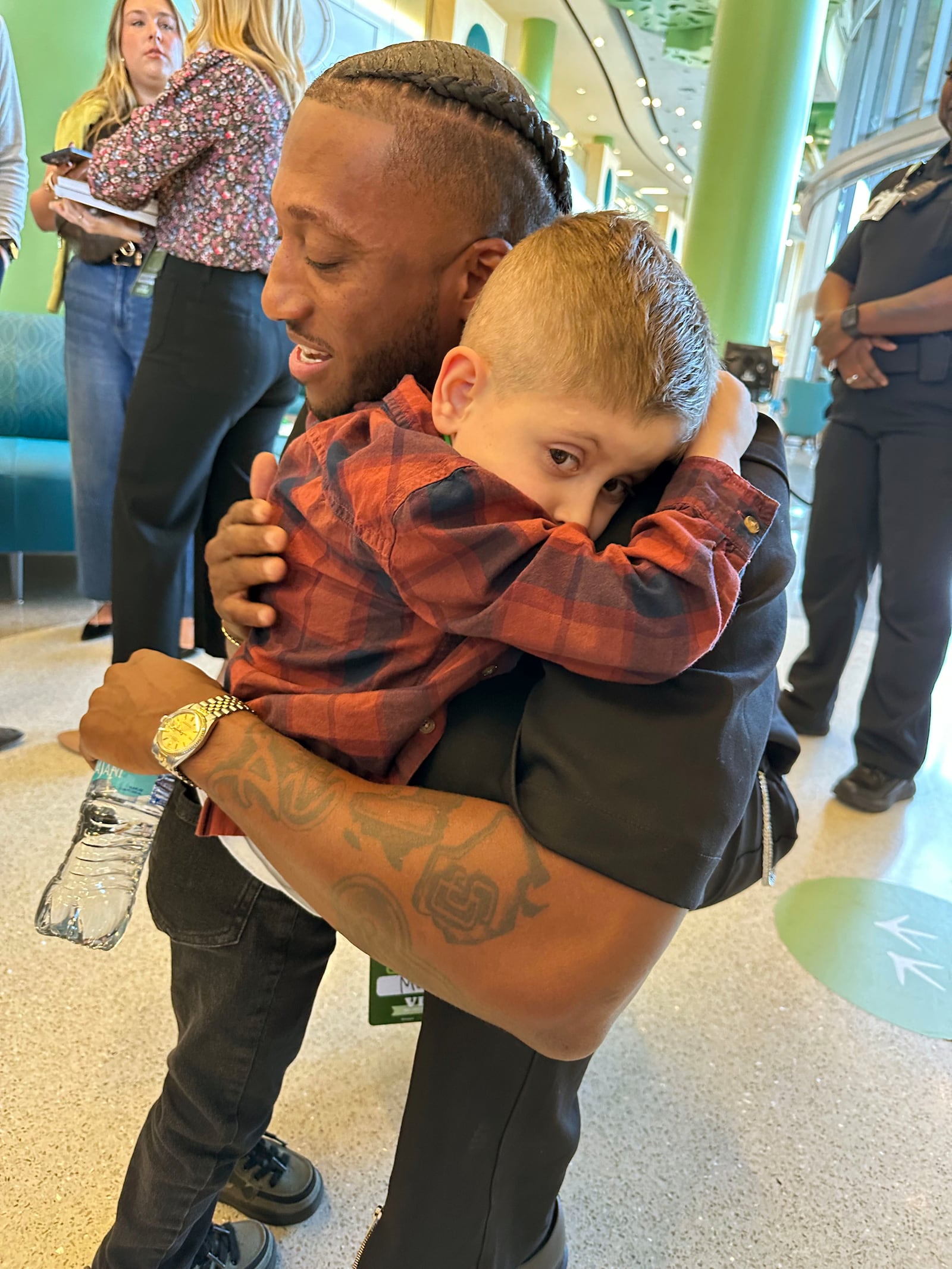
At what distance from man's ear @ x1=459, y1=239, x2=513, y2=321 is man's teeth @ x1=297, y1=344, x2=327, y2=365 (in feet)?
0.46

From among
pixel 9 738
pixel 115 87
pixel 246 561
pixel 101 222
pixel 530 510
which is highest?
pixel 115 87

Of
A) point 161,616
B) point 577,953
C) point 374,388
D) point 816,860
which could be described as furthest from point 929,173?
point 577,953

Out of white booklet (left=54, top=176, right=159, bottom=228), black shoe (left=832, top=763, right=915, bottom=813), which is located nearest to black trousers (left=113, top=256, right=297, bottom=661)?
white booklet (left=54, top=176, right=159, bottom=228)

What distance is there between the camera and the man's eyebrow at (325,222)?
0.79 m

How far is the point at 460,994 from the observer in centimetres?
64

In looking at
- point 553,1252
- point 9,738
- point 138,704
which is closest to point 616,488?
point 138,704

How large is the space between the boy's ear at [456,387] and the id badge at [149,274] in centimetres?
140

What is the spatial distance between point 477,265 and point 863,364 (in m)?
1.81

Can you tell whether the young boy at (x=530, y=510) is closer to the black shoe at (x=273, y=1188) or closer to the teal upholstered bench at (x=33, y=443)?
the black shoe at (x=273, y=1188)

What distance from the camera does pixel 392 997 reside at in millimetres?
969

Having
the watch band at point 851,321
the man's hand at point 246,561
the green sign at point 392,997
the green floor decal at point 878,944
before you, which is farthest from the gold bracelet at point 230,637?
the watch band at point 851,321

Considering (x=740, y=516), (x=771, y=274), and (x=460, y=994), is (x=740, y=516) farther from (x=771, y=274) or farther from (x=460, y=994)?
(x=771, y=274)

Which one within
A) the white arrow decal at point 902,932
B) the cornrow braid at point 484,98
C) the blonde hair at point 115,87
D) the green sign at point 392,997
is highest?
the blonde hair at point 115,87

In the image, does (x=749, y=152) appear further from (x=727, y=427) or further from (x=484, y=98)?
(x=727, y=427)
